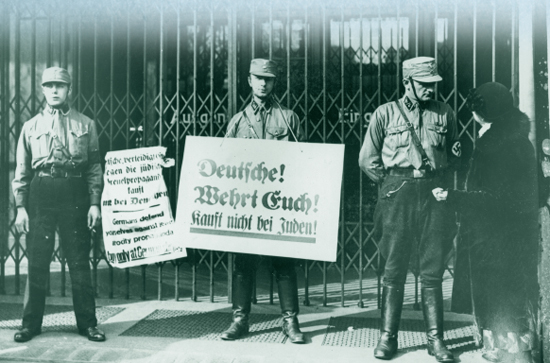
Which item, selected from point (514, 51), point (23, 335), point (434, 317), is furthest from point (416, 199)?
point (23, 335)

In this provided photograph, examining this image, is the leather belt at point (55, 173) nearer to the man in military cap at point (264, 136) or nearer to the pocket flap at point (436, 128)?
the man in military cap at point (264, 136)

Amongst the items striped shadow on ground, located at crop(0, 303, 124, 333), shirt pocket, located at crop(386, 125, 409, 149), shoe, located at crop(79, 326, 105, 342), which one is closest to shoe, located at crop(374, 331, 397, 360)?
shirt pocket, located at crop(386, 125, 409, 149)

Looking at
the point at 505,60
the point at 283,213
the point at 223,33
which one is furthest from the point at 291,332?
the point at 223,33

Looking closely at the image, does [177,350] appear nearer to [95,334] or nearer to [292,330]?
[95,334]

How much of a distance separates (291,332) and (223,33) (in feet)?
17.3

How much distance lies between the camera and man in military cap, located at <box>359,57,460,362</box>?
4.77m

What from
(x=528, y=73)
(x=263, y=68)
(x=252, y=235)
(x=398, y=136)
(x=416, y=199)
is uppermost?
(x=263, y=68)

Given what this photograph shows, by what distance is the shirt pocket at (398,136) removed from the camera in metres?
4.80

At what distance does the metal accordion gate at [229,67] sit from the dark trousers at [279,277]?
94 centimetres

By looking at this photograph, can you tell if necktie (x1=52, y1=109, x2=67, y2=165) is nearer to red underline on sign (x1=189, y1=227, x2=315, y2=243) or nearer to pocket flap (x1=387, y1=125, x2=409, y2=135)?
red underline on sign (x1=189, y1=227, x2=315, y2=243)

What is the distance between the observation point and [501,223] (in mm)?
4680

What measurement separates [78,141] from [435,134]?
2.93 metres

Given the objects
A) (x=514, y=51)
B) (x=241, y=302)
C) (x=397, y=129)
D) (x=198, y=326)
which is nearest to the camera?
(x=397, y=129)

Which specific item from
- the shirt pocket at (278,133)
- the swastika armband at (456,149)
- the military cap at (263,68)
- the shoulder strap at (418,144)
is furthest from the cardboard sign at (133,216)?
the swastika armband at (456,149)
